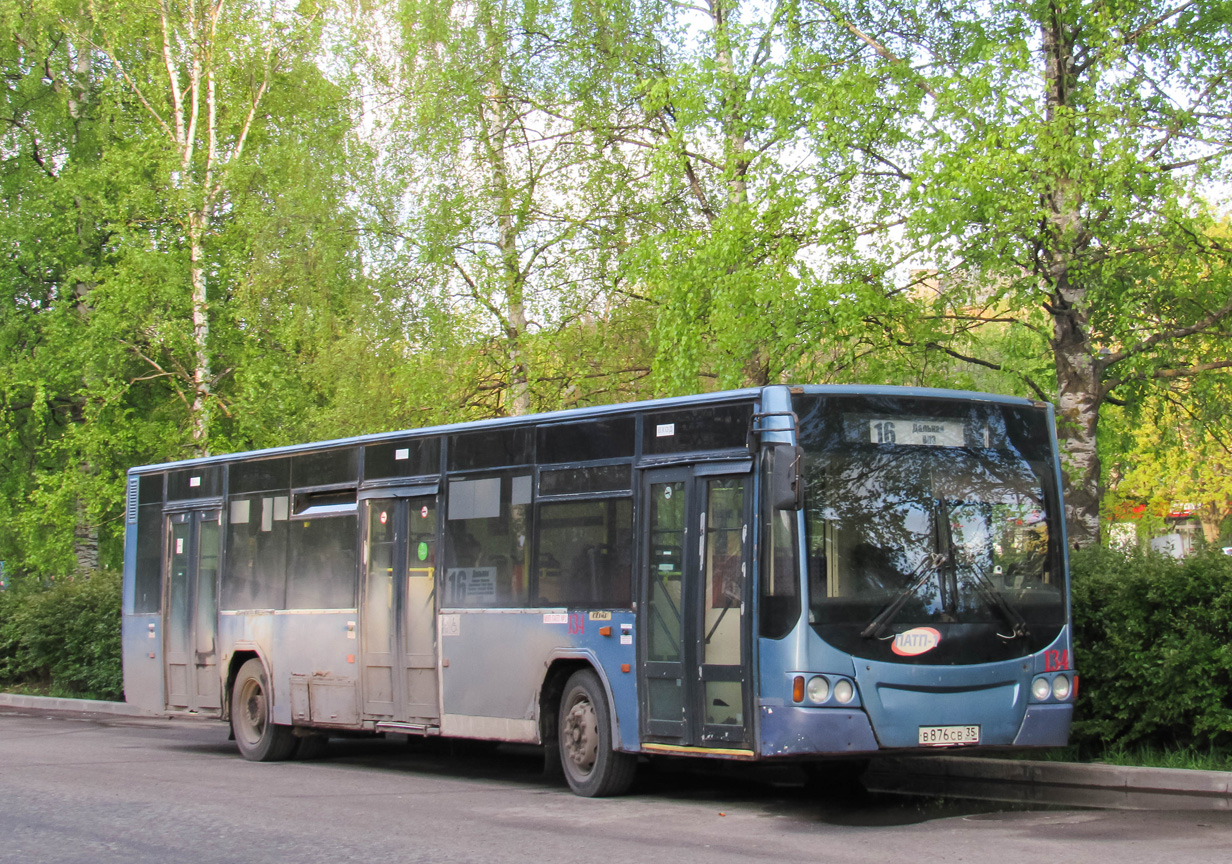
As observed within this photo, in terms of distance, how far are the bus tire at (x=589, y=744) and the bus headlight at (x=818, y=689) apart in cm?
201

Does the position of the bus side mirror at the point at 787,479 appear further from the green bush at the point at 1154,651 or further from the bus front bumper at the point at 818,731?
the green bush at the point at 1154,651


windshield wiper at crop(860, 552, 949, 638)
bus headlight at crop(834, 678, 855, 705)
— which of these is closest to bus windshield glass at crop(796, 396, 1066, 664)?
windshield wiper at crop(860, 552, 949, 638)

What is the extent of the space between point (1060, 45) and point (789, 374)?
4.91m

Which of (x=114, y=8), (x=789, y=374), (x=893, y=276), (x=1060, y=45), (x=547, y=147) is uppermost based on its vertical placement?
(x=114, y=8)

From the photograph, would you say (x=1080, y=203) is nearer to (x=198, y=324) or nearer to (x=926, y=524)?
(x=926, y=524)

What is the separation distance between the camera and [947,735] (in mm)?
9508

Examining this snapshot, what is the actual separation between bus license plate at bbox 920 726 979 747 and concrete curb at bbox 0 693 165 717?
49.0 ft

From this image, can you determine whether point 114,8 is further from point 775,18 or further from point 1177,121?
point 1177,121

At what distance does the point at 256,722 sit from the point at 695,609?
680 cm

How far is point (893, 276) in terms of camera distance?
17203 millimetres

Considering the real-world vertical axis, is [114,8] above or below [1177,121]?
above

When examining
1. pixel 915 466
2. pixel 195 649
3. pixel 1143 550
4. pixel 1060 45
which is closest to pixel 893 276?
pixel 1060 45

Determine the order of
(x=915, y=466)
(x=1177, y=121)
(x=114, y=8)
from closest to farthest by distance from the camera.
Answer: (x=915, y=466)
(x=1177, y=121)
(x=114, y=8)

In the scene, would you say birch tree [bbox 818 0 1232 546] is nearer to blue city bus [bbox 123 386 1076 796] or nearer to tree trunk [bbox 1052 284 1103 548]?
tree trunk [bbox 1052 284 1103 548]
